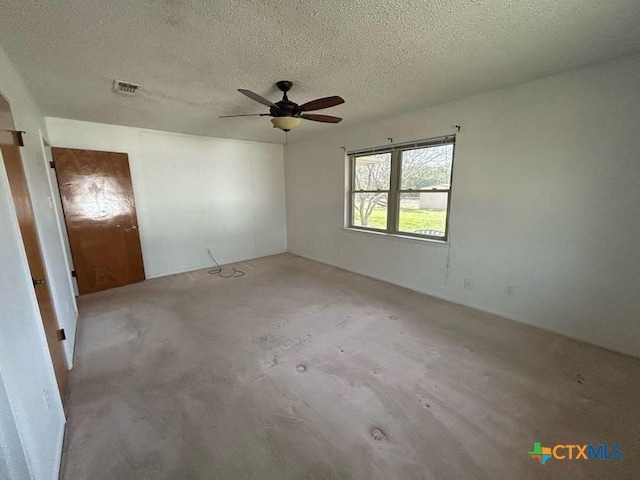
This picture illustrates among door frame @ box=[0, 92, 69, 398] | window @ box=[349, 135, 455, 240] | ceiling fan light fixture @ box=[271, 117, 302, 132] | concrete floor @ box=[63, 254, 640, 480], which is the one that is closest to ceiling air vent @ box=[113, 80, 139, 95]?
door frame @ box=[0, 92, 69, 398]

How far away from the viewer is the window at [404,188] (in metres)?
3.39

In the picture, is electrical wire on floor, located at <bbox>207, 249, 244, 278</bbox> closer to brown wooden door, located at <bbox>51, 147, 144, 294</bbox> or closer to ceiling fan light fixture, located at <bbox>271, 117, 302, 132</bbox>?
brown wooden door, located at <bbox>51, 147, 144, 294</bbox>

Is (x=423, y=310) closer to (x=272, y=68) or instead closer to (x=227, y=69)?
(x=272, y=68)

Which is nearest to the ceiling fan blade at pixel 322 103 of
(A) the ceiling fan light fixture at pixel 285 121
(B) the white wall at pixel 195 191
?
(A) the ceiling fan light fixture at pixel 285 121

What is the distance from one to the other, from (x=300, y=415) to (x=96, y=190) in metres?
4.06

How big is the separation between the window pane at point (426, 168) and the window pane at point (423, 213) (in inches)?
5.5

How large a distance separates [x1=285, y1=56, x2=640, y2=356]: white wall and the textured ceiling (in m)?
0.28

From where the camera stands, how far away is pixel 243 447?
1.47 metres

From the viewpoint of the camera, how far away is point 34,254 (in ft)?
5.82

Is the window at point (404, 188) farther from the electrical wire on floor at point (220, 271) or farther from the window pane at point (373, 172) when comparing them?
the electrical wire on floor at point (220, 271)

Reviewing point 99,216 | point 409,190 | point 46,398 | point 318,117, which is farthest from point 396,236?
point 99,216

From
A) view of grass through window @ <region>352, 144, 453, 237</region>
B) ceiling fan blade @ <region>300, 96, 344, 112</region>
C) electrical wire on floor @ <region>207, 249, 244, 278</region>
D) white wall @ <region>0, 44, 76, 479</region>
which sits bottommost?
electrical wire on floor @ <region>207, 249, 244, 278</region>

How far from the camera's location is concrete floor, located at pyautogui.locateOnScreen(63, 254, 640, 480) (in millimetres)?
1388

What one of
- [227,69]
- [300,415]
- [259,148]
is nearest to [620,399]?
[300,415]
